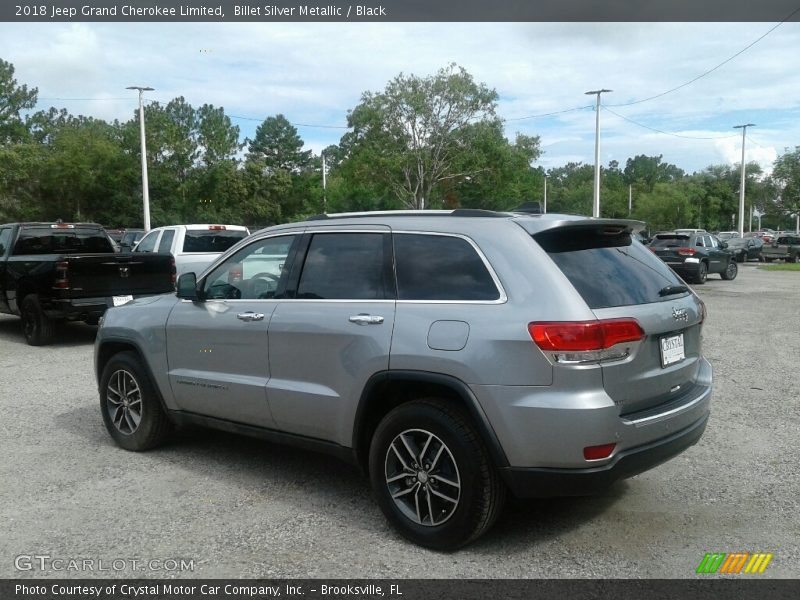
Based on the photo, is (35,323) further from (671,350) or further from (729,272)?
(729,272)

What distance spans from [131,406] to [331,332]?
2309 millimetres

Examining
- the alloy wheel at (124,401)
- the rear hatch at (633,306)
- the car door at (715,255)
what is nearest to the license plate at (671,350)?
the rear hatch at (633,306)

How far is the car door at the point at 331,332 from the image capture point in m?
4.17

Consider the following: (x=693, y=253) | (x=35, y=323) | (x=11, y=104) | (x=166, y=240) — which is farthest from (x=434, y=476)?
(x=11, y=104)

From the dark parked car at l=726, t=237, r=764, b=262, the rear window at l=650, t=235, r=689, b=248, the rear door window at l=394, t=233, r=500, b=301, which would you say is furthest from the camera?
the dark parked car at l=726, t=237, r=764, b=262

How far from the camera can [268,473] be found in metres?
5.25

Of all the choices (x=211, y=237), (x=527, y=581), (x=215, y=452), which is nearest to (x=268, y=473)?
→ (x=215, y=452)

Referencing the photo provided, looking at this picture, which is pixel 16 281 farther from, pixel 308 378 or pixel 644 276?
pixel 644 276

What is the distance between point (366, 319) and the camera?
4.17m

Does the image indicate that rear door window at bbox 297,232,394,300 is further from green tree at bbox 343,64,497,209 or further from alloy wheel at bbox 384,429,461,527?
green tree at bbox 343,64,497,209

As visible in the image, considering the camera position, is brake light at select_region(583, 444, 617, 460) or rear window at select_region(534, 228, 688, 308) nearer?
brake light at select_region(583, 444, 617, 460)

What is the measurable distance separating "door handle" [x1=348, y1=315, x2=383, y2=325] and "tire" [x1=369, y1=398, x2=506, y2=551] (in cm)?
50

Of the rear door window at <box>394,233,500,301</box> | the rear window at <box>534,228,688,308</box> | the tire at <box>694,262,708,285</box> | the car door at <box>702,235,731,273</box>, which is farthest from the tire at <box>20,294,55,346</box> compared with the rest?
the car door at <box>702,235,731,273</box>

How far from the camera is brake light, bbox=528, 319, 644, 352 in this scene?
3549 mm
